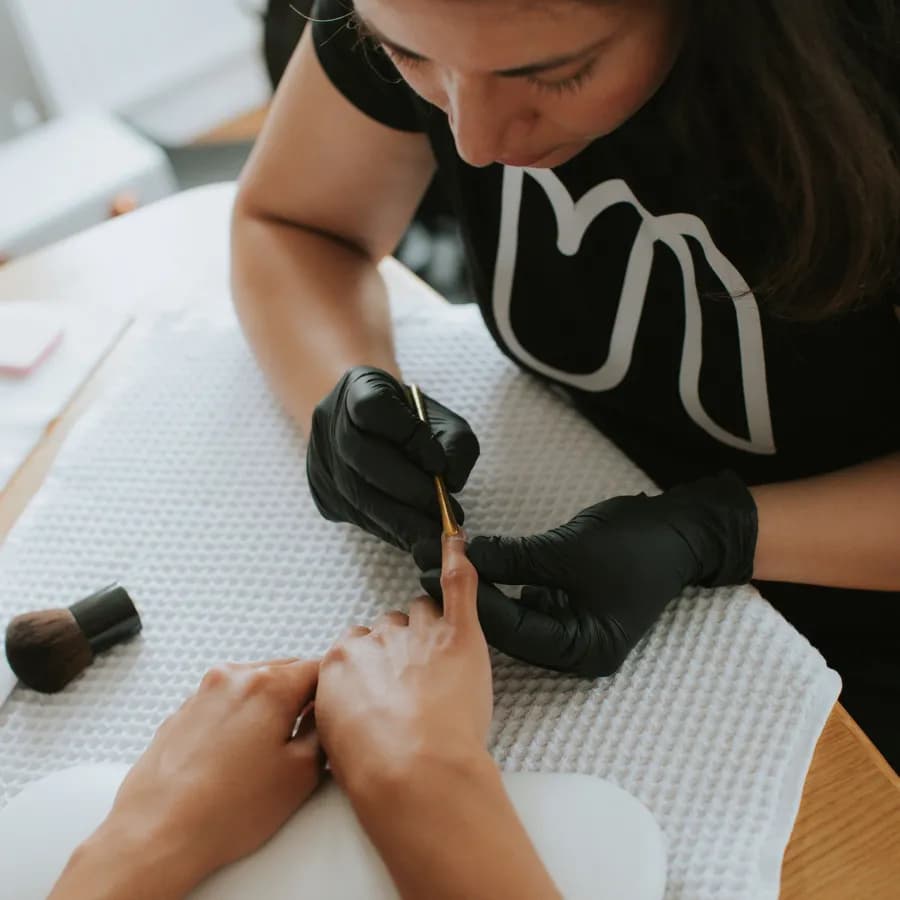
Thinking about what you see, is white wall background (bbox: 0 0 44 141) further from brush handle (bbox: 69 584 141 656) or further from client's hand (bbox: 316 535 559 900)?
client's hand (bbox: 316 535 559 900)

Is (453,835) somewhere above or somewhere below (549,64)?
below

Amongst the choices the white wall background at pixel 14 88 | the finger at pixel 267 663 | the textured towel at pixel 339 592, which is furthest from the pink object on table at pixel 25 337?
the white wall background at pixel 14 88

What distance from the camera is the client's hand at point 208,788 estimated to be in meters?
0.46

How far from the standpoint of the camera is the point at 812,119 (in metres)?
0.50

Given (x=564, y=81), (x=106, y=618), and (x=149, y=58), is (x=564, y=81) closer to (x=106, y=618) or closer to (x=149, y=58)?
(x=106, y=618)

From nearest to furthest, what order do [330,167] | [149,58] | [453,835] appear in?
1. [453,835]
2. [330,167]
3. [149,58]

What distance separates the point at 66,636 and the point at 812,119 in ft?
1.65

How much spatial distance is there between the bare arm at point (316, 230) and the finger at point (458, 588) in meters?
0.22

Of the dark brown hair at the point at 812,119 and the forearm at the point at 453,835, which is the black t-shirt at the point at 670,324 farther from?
the forearm at the point at 453,835

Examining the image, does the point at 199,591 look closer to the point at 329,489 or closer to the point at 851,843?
the point at 329,489

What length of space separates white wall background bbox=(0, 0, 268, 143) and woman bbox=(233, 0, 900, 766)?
101 cm

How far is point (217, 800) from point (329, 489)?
0.22 meters

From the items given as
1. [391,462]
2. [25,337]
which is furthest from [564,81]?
[25,337]

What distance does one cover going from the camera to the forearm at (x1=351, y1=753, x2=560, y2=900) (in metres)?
0.44
